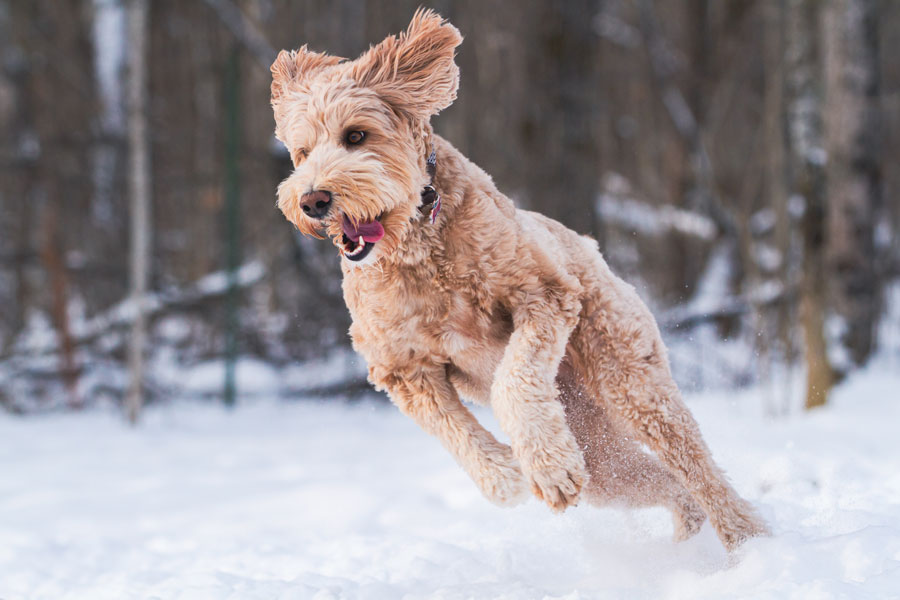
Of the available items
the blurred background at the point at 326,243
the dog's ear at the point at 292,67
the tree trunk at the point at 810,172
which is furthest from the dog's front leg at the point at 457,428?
the tree trunk at the point at 810,172

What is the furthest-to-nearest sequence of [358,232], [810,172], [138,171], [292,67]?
[138,171]
[810,172]
[292,67]
[358,232]

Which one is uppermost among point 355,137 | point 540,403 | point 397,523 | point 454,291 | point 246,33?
point 246,33

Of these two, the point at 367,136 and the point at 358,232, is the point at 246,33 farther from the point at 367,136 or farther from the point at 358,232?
the point at 358,232

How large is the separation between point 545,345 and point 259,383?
19.8 ft

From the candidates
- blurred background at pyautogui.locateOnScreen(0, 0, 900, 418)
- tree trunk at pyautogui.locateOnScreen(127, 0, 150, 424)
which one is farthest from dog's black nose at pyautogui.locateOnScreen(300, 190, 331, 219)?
tree trunk at pyautogui.locateOnScreen(127, 0, 150, 424)

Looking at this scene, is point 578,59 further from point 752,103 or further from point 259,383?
point 752,103

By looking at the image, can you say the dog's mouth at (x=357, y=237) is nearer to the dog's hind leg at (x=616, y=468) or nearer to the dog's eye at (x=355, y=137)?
the dog's eye at (x=355, y=137)

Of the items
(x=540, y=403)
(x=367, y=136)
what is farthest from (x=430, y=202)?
(x=540, y=403)

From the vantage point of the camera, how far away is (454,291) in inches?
122

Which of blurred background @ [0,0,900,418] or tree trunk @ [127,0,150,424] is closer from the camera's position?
blurred background @ [0,0,900,418]

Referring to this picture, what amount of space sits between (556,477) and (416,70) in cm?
142

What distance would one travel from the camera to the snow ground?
3377mm

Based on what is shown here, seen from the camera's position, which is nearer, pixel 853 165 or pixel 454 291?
pixel 454 291

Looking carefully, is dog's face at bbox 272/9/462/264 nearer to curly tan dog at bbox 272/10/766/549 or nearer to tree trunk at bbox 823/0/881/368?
curly tan dog at bbox 272/10/766/549
